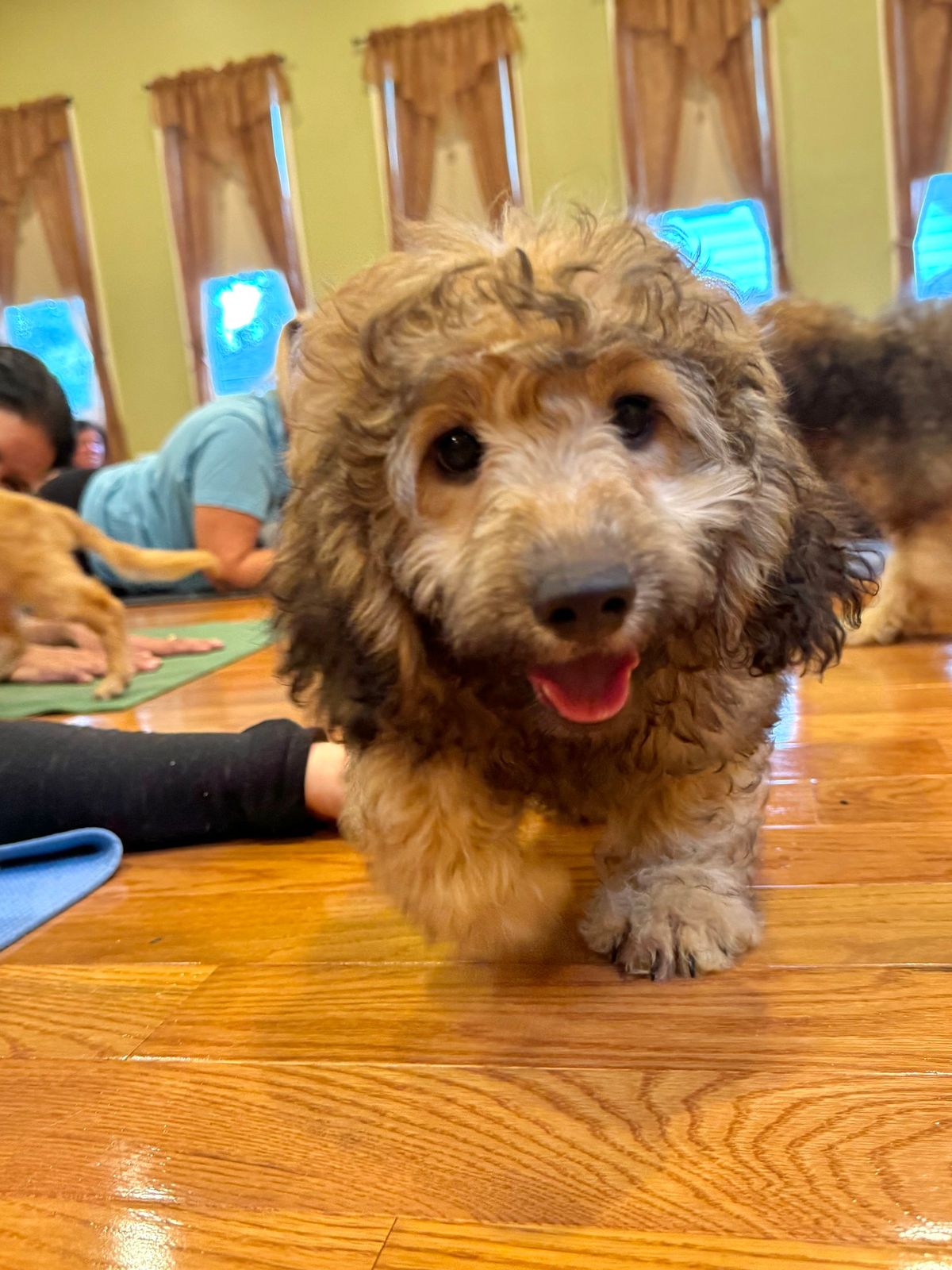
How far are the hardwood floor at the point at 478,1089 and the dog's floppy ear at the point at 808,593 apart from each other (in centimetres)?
40

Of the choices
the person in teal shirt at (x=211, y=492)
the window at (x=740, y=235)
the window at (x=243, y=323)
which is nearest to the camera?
the person in teal shirt at (x=211, y=492)

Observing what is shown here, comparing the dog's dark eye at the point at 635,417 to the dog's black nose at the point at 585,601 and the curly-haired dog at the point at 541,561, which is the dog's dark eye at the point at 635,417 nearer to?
the curly-haired dog at the point at 541,561

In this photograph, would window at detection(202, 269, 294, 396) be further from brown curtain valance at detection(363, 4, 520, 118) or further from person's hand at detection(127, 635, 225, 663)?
person's hand at detection(127, 635, 225, 663)

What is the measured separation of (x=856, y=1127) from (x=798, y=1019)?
0.21m

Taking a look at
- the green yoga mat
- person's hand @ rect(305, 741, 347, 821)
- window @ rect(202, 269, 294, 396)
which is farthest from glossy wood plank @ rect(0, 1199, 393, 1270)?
window @ rect(202, 269, 294, 396)

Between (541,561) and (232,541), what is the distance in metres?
4.14

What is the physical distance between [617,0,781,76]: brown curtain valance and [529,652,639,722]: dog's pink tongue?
911cm

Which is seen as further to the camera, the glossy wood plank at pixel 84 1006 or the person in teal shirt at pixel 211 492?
the person in teal shirt at pixel 211 492

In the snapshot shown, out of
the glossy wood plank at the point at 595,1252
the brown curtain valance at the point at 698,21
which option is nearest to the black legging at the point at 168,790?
the glossy wood plank at the point at 595,1252

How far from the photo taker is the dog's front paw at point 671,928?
4.55 feet

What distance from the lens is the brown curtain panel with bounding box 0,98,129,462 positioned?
10.2 metres

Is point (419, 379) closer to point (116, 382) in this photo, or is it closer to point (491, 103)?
point (491, 103)

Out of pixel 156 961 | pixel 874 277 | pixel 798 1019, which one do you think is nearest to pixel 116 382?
pixel 874 277

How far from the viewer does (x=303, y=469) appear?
53.5 inches
